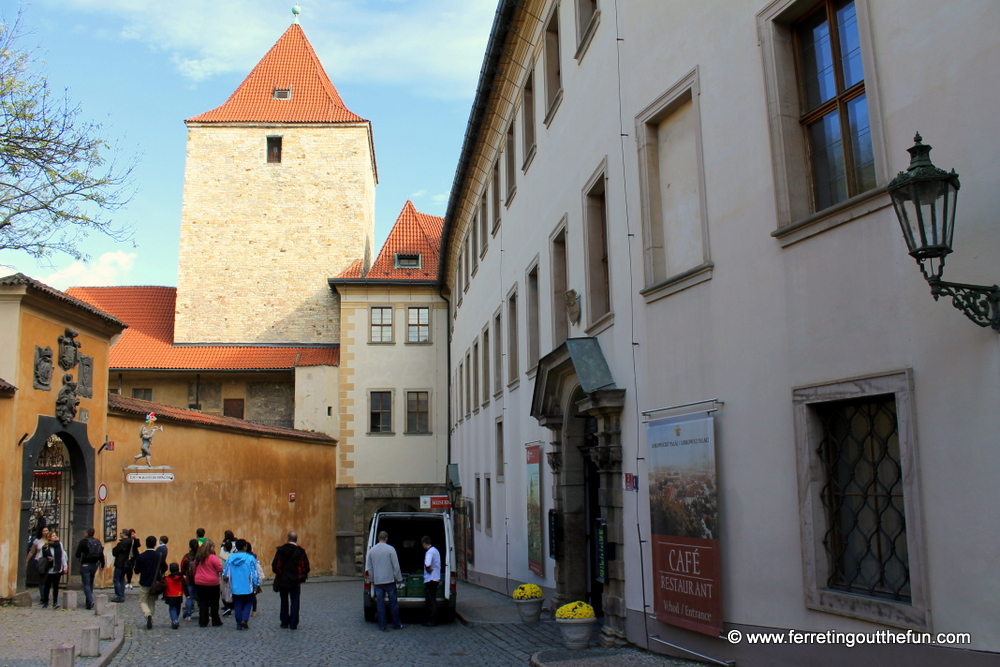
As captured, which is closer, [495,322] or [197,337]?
[495,322]

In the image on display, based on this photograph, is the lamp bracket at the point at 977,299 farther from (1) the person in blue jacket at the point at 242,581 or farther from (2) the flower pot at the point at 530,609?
(1) the person in blue jacket at the point at 242,581

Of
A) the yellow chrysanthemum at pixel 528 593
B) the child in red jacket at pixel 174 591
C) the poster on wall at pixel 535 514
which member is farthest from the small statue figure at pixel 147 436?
the yellow chrysanthemum at pixel 528 593

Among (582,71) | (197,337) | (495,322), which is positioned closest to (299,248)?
(197,337)

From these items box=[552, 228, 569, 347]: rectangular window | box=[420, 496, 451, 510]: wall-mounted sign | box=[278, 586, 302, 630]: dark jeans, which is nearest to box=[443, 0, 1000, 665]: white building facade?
box=[552, 228, 569, 347]: rectangular window

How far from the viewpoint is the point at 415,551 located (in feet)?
65.8

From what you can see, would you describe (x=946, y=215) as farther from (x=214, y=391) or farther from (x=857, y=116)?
(x=214, y=391)

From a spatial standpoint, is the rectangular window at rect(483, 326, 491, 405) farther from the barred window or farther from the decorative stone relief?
the barred window

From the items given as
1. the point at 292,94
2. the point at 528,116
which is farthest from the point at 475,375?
the point at 292,94

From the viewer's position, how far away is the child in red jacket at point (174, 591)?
1440 cm

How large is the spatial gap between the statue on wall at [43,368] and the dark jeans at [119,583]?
3581mm

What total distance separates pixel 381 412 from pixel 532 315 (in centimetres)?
2093

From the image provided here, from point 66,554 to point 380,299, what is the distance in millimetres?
21544

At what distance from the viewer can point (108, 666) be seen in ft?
35.2

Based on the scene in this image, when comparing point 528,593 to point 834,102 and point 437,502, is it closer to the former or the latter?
point 834,102
